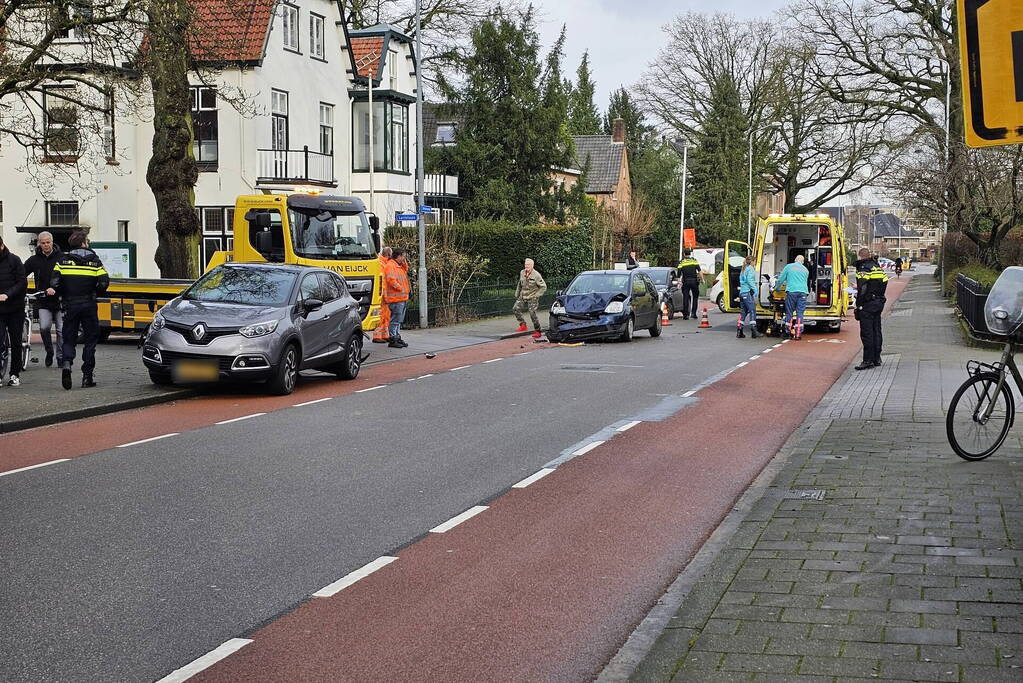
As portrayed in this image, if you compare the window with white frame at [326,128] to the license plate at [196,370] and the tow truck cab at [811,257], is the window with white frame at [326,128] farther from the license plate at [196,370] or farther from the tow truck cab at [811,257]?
the license plate at [196,370]

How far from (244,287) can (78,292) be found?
221 cm

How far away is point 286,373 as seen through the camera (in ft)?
50.4

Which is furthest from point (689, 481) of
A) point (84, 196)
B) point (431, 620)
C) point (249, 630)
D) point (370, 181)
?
point (370, 181)

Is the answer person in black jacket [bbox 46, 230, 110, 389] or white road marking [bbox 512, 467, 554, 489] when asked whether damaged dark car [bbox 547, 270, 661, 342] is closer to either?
person in black jacket [bbox 46, 230, 110, 389]

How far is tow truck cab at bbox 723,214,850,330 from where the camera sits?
28547mm

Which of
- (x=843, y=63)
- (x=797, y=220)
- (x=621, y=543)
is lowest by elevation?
(x=621, y=543)

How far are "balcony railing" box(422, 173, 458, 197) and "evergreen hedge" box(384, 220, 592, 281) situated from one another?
2.05 metres

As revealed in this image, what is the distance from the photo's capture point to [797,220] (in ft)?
94.5

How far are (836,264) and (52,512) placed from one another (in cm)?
2333

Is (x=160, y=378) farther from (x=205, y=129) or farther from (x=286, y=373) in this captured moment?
(x=205, y=129)

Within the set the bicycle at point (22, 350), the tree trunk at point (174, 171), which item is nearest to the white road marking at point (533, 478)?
the bicycle at point (22, 350)

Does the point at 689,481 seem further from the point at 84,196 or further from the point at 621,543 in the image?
the point at 84,196

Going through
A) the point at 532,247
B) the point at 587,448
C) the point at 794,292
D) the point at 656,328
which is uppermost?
the point at 532,247

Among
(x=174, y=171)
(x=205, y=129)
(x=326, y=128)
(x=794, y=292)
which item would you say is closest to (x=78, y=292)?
(x=174, y=171)
